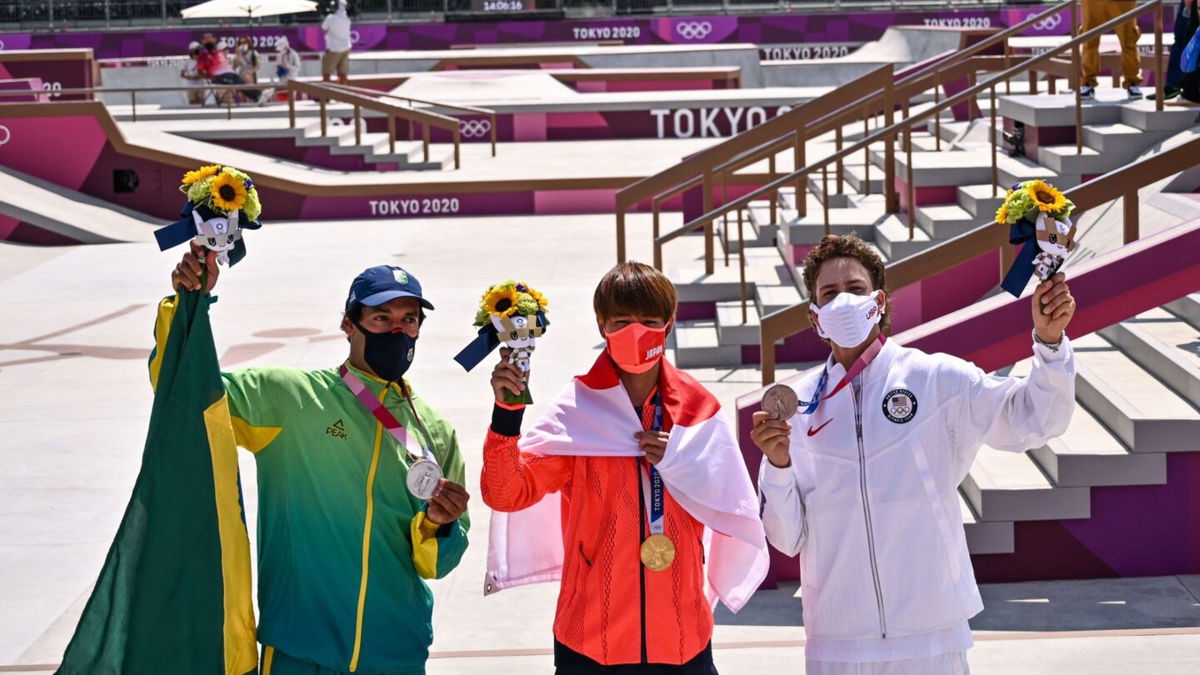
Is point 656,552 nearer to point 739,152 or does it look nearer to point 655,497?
point 655,497

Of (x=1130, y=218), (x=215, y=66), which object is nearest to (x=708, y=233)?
(x=1130, y=218)

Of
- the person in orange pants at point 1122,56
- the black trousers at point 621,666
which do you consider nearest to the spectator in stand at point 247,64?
the person in orange pants at point 1122,56

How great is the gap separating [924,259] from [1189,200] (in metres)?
2.67

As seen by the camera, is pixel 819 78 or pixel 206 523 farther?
pixel 819 78

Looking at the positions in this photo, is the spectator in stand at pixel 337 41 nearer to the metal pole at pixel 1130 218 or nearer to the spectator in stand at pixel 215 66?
the spectator in stand at pixel 215 66

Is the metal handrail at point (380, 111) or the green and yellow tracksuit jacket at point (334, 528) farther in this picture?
the metal handrail at point (380, 111)

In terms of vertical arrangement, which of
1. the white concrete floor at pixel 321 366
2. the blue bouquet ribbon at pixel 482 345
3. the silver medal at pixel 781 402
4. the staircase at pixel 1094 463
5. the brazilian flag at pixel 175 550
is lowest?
the white concrete floor at pixel 321 366

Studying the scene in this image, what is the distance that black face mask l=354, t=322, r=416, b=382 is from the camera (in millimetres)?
4250

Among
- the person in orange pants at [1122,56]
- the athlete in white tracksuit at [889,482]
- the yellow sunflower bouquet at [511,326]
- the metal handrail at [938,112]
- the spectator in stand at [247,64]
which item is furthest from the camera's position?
the spectator in stand at [247,64]

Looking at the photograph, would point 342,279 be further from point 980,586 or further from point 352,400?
point 352,400

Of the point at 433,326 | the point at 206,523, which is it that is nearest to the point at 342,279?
the point at 433,326

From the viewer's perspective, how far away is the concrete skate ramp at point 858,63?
31.8m

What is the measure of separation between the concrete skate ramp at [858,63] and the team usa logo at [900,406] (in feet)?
90.0

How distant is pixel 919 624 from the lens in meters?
4.12
